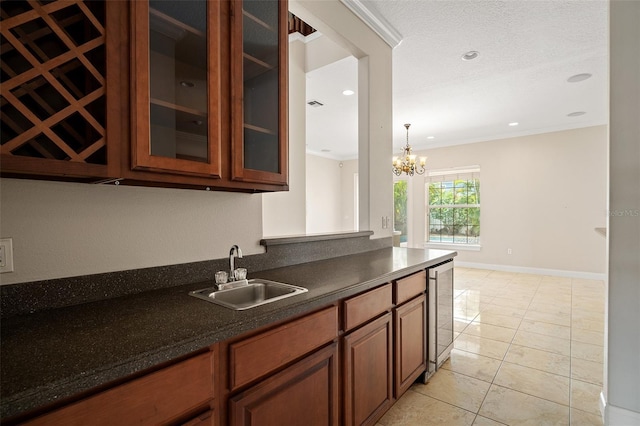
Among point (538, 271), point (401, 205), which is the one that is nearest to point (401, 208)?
point (401, 205)

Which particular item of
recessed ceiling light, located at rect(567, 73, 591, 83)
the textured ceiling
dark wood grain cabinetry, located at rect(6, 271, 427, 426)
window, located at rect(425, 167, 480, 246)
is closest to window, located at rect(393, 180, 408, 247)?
window, located at rect(425, 167, 480, 246)

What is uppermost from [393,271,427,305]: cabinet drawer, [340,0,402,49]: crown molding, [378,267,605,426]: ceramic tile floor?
[340,0,402,49]: crown molding

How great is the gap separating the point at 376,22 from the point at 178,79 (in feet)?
6.84

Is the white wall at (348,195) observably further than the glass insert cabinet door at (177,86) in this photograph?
Yes

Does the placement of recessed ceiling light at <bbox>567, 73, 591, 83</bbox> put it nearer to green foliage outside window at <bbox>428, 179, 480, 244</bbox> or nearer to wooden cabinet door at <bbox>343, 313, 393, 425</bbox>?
green foliage outside window at <bbox>428, 179, 480, 244</bbox>

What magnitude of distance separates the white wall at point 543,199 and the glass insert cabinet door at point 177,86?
21.3ft

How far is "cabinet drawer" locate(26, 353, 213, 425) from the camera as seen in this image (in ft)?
2.32

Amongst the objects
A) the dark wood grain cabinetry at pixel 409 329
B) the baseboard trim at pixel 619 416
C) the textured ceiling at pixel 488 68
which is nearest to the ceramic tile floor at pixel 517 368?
the baseboard trim at pixel 619 416

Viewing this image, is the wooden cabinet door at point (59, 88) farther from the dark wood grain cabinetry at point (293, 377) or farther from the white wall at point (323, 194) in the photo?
the white wall at point (323, 194)

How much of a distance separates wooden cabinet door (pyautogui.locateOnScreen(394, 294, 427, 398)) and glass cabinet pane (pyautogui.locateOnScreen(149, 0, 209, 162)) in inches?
57.9

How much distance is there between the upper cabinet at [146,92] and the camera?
0.92 metres

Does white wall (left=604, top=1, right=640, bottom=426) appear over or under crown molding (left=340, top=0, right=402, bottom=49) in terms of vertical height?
under

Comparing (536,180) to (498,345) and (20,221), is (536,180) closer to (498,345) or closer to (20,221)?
(498,345)

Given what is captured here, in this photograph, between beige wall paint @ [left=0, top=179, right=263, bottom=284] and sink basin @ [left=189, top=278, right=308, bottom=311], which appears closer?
beige wall paint @ [left=0, top=179, right=263, bottom=284]
